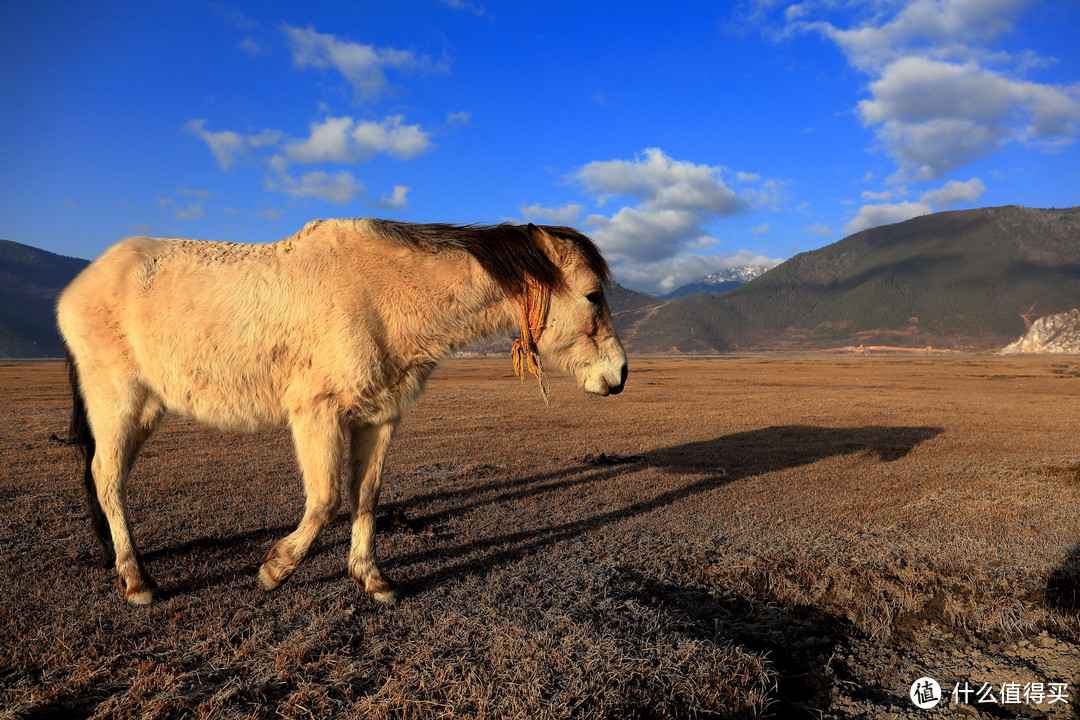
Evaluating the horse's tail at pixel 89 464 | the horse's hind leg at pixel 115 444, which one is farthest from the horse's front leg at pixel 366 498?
the horse's tail at pixel 89 464

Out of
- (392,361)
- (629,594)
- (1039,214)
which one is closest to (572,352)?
(392,361)

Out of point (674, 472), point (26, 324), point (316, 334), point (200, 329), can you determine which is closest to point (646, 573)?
point (316, 334)

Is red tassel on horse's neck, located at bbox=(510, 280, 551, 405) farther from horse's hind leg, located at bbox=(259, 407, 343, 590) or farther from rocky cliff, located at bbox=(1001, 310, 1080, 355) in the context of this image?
rocky cliff, located at bbox=(1001, 310, 1080, 355)

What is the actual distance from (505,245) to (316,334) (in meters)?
1.60

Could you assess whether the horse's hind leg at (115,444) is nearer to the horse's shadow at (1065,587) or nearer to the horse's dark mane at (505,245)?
the horse's dark mane at (505,245)

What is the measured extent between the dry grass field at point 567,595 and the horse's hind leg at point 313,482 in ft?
0.87

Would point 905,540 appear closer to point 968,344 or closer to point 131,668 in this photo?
point 131,668

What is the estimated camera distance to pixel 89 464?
15.0 feet

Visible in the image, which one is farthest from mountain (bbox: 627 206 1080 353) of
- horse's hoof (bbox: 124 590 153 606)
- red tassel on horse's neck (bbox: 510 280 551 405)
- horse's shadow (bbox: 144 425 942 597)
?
horse's hoof (bbox: 124 590 153 606)

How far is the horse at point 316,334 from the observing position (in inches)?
152

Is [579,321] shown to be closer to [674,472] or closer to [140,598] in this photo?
[140,598]

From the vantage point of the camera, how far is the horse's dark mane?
4.31 m

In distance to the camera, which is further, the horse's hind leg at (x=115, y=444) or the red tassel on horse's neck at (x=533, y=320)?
the red tassel on horse's neck at (x=533, y=320)

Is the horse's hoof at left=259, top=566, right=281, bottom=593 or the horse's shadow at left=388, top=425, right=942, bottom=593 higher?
the horse's hoof at left=259, top=566, right=281, bottom=593
